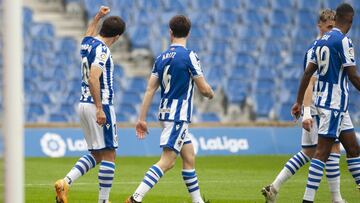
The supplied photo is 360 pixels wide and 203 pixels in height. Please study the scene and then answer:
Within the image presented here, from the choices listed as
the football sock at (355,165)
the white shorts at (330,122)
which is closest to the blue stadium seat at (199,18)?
the football sock at (355,165)

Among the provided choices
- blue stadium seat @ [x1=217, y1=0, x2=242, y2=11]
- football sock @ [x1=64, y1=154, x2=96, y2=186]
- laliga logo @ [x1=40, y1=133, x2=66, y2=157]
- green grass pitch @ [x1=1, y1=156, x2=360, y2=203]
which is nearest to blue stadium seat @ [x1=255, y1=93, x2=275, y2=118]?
blue stadium seat @ [x1=217, y1=0, x2=242, y2=11]

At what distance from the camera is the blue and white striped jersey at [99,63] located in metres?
9.69

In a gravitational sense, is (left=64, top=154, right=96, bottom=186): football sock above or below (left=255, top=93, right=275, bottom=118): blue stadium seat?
above

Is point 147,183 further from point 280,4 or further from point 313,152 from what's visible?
point 280,4

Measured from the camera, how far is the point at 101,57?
31.8 feet

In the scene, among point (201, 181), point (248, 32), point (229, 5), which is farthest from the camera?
point (248, 32)

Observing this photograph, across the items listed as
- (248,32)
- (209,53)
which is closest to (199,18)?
(209,53)

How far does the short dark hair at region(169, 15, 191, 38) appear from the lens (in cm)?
945

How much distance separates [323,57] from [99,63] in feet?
7.22

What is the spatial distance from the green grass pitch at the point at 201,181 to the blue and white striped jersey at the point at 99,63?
1.66m

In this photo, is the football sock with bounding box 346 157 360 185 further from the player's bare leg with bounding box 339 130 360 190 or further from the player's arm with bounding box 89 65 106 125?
the player's arm with bounding box 89 65 106 125

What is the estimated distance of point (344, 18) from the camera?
9.62 meters

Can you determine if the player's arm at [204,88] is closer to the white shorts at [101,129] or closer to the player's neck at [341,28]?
the white shorts at [101,129]

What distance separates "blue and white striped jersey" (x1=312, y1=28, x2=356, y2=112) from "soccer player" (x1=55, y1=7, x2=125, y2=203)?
200 cm
